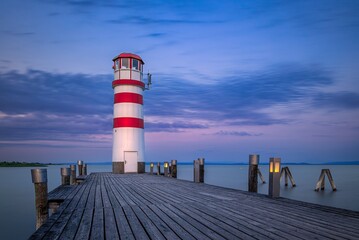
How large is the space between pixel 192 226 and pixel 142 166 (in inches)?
579

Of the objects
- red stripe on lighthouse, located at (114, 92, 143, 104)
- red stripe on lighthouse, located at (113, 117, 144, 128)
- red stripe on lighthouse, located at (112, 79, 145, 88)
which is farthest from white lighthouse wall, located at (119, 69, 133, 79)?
red stripe on lighthouse, located at (113, 117, 144, 128)

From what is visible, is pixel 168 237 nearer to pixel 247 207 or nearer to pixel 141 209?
pixel 141 209

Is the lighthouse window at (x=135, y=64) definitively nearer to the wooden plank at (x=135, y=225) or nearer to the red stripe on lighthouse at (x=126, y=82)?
the red stripe on lighthouse at (x=126, y=82)

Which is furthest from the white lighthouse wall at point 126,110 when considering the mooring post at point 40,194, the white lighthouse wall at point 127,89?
the mooring post at point 40,194

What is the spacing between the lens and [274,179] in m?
7.14

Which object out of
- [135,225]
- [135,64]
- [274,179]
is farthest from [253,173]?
[135,64]

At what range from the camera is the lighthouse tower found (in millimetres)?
17609

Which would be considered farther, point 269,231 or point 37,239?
point 269,231

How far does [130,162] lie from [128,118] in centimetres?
290

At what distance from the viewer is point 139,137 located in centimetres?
1803

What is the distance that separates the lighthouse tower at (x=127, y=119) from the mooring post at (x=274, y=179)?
11757 millimetres

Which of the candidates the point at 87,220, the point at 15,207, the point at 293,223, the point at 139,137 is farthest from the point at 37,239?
the point at 15,207

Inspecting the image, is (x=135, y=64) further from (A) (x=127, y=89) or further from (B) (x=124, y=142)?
(B) (x=124, y=142)

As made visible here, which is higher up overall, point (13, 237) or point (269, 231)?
point (269, 231)
